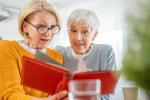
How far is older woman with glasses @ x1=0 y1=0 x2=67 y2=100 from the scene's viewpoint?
50.9 inches

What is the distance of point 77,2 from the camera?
183 inches

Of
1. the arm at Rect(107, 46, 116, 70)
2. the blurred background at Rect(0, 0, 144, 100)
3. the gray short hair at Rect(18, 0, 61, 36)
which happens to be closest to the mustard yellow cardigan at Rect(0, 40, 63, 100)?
the gray short hair at Rect(18, 0, 61, 36)

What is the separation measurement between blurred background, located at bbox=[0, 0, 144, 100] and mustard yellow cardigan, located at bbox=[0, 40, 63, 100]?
182cm

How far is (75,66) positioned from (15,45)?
39cm

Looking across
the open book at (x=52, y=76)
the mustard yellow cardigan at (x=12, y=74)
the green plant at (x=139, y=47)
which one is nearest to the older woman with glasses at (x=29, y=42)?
the mustard yellow cardigan at (x=12, y=74)

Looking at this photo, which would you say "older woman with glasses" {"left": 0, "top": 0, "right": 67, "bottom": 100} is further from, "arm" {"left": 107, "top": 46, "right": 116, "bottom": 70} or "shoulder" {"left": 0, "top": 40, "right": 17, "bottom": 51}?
"arm" {"left": 107, "top": 46, "right": 116, "bottom": 70}

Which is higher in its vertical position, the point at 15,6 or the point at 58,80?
the point at 15,6

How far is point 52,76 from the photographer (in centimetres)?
95

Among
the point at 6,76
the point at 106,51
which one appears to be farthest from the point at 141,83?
the point at 106,51

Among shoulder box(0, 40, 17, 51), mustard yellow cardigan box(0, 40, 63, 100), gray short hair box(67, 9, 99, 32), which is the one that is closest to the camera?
mustard yellow cardigan box(0, 40, 63, 100)

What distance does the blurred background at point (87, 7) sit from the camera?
153 inches

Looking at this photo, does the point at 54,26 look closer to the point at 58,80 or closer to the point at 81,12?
the point at 81,12

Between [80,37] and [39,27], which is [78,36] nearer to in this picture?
[80,37]

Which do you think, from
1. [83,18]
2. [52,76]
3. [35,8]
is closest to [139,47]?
[52,76]
